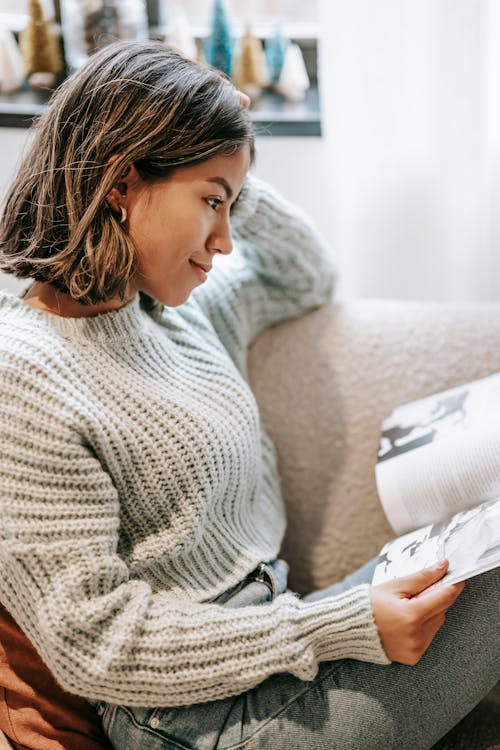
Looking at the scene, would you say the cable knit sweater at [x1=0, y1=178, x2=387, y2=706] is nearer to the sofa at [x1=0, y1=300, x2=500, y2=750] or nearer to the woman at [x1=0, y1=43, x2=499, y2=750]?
the woman at [x1=0, y1=43, x2=499, y2=750]

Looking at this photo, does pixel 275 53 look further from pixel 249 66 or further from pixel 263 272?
pixel 263 272

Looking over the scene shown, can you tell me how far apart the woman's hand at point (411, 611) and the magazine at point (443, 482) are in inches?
0.9

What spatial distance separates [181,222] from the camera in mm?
872

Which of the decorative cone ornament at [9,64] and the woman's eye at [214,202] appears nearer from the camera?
the woman's eye at [214,202]

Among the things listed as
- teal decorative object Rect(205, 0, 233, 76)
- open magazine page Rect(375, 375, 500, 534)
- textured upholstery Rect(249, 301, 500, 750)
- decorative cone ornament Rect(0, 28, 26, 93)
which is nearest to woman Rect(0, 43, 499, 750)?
open magazine page Rect(375, 375, 500, 534)

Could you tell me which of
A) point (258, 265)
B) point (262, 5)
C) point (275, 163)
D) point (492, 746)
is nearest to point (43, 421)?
point (258, 265)

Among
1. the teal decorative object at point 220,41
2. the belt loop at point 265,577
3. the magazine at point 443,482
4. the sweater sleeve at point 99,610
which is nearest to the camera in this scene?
the sweater sleeve at point 99,610

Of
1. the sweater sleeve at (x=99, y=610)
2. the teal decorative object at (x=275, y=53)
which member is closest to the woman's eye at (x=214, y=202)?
the sweater sleeve at (x=99, y=610)

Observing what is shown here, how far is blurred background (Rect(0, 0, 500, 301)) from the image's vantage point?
129 centimetres

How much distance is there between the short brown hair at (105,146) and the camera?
832mm

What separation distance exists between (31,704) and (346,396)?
587 millimetres

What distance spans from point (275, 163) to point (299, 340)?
19.1 inches

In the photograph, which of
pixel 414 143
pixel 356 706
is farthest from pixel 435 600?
pixel 414 143

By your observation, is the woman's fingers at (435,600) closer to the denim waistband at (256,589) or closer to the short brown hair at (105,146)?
the denim waistband at (256,589)
